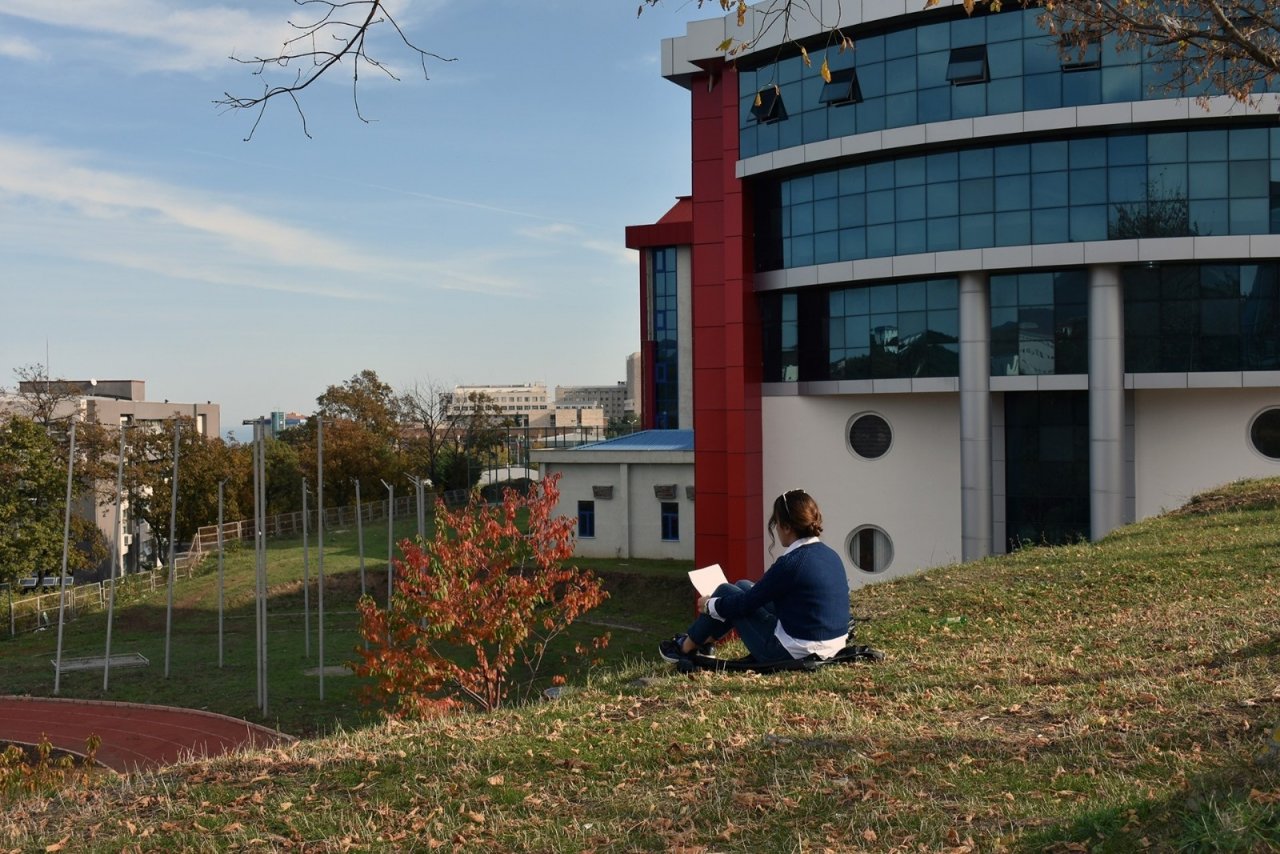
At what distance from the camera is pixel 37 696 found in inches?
1102

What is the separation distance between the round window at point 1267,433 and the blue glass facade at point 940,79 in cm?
735

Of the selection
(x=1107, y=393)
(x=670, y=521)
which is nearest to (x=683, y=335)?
(x=670, y=521)

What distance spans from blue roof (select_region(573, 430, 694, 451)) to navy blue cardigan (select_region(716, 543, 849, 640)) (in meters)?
33.8

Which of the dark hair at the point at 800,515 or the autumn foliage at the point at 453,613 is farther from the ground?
the dark hair at the point at 800,515

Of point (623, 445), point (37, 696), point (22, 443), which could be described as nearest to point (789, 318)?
point (623, 445)

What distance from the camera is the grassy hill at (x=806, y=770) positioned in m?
4.68

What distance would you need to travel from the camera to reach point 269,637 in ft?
113

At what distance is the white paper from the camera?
9.05 meters

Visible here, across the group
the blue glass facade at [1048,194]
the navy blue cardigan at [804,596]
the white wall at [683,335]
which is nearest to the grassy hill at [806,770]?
the navy blue cardigan at [804,596]

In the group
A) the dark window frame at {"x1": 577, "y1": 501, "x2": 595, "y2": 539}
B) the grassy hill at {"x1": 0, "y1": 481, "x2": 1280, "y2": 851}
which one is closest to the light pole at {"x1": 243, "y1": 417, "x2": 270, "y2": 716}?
the dark window frame at {"x1": 577, "y1": 501, "x2": 595, "y2": 539}

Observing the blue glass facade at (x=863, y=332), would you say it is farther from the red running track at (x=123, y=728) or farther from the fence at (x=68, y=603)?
the fence at (x=68, y=603)

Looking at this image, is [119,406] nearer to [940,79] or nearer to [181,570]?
[181,570]

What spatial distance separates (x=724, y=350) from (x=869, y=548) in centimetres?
631

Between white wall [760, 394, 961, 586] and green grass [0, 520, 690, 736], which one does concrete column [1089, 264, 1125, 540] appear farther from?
green grass [0, 520, 690, 736]
